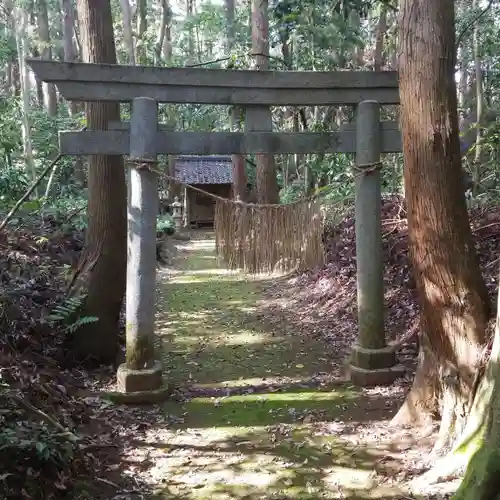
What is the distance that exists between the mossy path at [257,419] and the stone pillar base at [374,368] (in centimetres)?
21

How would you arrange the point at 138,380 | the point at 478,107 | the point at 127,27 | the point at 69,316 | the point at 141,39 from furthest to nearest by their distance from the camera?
1. the point at 141,39
2. the point at 127,27
3. the point at 478,107
4. the point at 69,316
5. the point at 138,380

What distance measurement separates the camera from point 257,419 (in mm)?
5047

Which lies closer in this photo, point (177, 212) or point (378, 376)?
point (378, 376)

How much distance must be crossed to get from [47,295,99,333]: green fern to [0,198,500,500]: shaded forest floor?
0.13 meters

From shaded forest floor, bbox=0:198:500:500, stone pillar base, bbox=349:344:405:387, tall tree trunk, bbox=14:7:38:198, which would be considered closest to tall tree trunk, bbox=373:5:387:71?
shaded forest floor, bbox=0:198:500:500

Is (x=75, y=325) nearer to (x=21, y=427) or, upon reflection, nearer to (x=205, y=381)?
(x=205, y=381)

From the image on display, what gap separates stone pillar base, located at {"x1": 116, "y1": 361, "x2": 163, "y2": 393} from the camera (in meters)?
5.42

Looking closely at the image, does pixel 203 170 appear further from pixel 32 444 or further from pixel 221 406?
pixel 32 444

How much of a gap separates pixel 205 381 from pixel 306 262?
1758 millimetres

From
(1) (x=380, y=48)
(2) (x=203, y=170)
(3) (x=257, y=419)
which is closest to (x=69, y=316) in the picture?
(3) (x=257, y=419)

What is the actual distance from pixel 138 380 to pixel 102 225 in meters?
2.00

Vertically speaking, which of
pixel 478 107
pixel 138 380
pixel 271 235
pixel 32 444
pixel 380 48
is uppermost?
pixel 380 48

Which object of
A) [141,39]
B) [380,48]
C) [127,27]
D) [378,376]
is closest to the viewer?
[378,376]

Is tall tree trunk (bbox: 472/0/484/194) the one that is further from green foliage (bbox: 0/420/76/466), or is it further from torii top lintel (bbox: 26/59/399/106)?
green foliage (bbox: 0/420/76/466)
